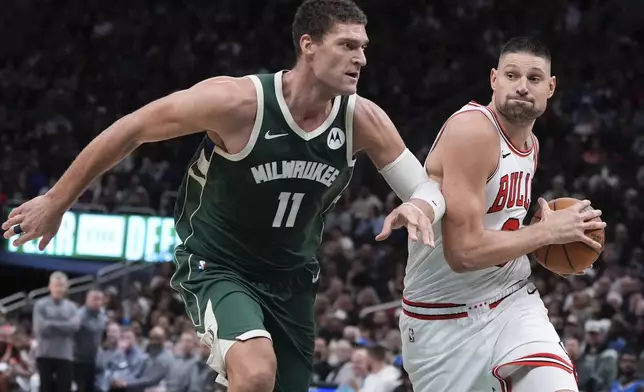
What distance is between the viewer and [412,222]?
169 inches

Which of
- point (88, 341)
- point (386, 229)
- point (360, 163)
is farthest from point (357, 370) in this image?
point (360, 163)

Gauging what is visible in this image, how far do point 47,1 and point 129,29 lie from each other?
6.27 ft

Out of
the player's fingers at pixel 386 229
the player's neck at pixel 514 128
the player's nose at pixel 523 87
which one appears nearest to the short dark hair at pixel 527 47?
Result: the player's nose at pixel 523 87

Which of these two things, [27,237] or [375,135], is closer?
[27,237]

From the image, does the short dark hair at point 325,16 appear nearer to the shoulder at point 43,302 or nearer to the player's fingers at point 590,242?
the player's fingers at point 590,242

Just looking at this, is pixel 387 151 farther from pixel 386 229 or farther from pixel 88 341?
pixel 88 341

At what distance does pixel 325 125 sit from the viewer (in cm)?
490

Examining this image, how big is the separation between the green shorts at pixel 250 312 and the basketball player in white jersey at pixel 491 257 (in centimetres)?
48

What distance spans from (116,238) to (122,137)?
11.0 m

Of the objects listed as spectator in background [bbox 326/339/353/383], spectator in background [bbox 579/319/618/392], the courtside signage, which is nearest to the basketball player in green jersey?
spectator in background [bbox 326/339/353/383]

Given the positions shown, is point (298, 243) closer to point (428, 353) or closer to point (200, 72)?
point (428, 353)

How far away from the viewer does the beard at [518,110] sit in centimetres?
489

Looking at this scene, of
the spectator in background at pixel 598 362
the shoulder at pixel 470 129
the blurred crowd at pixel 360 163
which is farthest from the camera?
the blurred crowd at pixel 360 163

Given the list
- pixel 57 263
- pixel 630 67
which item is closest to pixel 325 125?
pixel 57 263
